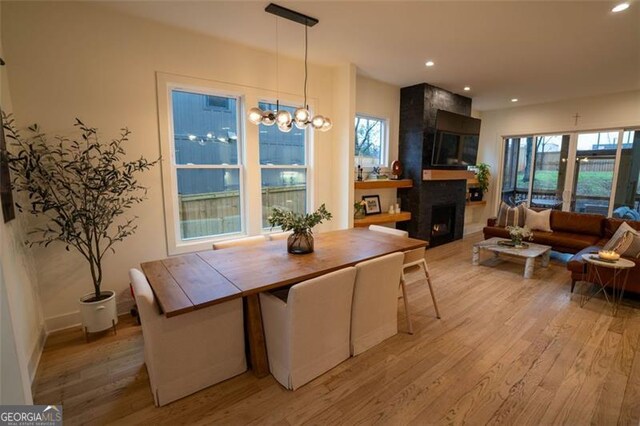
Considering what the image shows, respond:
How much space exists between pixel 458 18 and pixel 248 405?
143 inches

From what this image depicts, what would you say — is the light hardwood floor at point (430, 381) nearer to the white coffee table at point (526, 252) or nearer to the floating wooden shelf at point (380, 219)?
the white coffee table at point (526, 252)

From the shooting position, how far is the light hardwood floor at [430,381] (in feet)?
5.94

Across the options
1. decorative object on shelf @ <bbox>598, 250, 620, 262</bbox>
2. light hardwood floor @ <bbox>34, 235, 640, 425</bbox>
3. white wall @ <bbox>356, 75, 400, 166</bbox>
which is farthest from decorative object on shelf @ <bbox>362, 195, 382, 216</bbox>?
decorative object on shelf @ <bbox>598, 250, 620, 262</bbox>

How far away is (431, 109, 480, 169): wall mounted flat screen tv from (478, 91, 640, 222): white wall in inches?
64.1

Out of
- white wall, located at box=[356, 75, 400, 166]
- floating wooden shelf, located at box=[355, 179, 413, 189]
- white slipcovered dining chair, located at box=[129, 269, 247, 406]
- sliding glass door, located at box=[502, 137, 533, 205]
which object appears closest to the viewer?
white slipcovered dining chair, located at box=[129, 269, 247, 406]

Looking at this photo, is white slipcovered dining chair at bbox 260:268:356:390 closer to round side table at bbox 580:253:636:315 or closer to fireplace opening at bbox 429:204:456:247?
round side table at bbox 580:253:636:315

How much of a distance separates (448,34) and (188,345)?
3.71 metres

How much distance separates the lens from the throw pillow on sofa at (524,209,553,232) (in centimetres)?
502

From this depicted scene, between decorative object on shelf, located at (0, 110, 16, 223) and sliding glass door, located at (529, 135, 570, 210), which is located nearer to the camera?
decorative object on shelf, located at (0, 110, 16, 223)

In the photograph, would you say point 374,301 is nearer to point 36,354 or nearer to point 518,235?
point 36,354

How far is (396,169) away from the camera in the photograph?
521 cm

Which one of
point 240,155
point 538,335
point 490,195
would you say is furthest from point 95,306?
point 490,195

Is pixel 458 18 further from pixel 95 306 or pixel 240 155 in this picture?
pixel 95 306

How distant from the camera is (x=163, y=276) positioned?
6.85 ft
